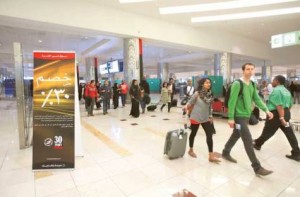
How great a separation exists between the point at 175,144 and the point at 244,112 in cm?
106

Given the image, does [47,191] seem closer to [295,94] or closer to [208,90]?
[208,90]

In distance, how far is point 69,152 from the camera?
2.63 m

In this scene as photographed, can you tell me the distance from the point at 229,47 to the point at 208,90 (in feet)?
34.0

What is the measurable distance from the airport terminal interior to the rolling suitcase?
9cm

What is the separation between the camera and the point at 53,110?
2584 mm

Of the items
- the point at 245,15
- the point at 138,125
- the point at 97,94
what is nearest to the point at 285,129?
the point at 138,125

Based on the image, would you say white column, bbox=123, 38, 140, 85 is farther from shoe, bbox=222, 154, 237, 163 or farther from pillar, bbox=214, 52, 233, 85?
shoe, bbox=222, 154, 237, 163

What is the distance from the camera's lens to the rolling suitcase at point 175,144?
2.87 metres

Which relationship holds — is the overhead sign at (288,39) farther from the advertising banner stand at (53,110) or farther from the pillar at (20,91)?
the pillar at (20,91)

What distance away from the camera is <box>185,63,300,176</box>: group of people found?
7.79 ft

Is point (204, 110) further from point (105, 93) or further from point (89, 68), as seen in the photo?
point (89, 68)

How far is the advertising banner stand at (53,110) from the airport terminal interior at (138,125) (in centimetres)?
4

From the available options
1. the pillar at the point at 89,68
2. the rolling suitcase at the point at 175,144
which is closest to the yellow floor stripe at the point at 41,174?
the rolling suitcase at the point at 175,144

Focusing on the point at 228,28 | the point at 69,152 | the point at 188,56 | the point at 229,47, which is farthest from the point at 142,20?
the point at 188,56
